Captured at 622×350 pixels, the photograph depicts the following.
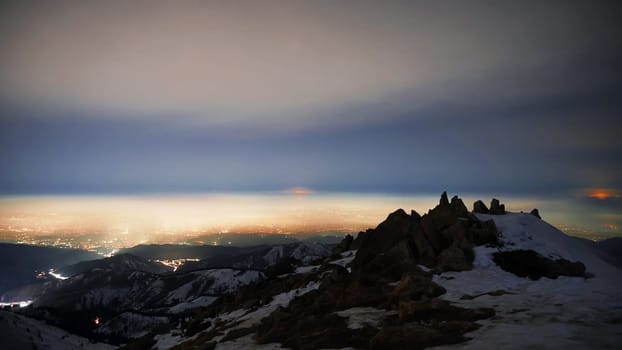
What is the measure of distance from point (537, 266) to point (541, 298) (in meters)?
11.6

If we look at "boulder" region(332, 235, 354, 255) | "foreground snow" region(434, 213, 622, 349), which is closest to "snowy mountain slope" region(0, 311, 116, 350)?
"boulder" region(332, 235, 354, 255)

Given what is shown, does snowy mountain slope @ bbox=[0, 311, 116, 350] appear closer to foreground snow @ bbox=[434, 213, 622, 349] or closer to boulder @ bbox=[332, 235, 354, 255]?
boulder @ bbox=[332, 235, 354, 255]

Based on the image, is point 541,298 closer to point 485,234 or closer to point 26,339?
point 485,234

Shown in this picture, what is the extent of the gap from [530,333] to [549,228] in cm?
3913

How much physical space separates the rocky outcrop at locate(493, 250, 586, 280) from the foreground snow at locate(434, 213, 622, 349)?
Result: 119 centimetres

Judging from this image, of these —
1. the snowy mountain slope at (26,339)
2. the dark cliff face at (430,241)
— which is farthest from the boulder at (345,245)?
the snowy mountain slope at (26,339)

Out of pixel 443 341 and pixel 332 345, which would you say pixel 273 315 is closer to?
pixel 332 345

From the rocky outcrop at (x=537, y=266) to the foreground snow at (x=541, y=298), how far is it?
1.19 m

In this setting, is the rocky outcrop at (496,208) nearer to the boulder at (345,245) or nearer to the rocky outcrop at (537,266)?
the rocky outcrop at (537,266)

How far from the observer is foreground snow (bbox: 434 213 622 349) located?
1978cm

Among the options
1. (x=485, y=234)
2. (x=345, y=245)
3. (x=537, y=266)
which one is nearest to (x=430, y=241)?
(x=485, y=234)

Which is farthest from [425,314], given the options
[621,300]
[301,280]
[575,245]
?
[301,280]

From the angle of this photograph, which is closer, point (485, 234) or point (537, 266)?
point (537, 266)

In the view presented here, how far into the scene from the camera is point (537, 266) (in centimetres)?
4091
